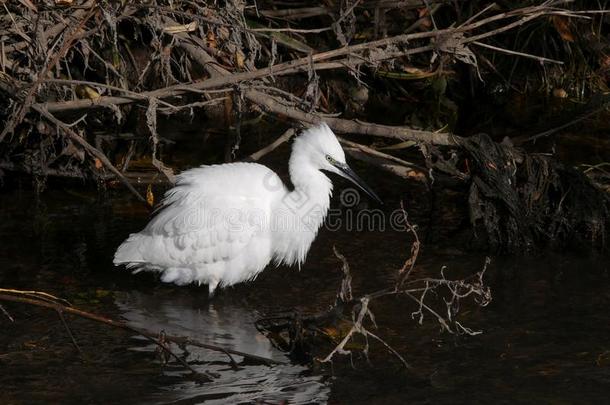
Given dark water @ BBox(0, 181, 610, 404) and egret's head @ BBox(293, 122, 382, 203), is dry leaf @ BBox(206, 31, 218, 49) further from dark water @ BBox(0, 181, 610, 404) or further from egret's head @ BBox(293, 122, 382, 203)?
dark water @ BBox(0, 181, 610, 404)

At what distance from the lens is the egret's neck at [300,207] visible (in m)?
5.85

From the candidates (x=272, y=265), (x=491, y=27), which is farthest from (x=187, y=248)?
(x=491, y=27)

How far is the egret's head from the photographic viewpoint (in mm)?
5691

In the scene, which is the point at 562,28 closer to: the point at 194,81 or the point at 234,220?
the point at 194,81

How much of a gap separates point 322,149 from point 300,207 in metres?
0.41

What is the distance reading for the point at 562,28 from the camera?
8.93 meters

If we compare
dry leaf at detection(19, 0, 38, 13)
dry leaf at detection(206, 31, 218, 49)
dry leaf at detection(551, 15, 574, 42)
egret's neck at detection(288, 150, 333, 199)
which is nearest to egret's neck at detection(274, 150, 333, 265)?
egret's neck at detection(288, 150, 333, 199)

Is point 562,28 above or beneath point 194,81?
above

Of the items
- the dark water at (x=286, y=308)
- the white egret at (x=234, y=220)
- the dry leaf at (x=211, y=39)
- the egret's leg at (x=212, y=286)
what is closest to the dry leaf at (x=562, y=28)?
the dark water at (x=286, y=308)

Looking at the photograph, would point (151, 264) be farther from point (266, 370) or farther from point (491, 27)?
point (491, 27)

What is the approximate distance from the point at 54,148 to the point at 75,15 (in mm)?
1216

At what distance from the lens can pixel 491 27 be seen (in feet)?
29.8

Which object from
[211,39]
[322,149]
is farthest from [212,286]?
[211,39]

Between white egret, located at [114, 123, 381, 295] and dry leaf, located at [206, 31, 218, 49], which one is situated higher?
dry leaf, located at [206, 31, 218, 49]
